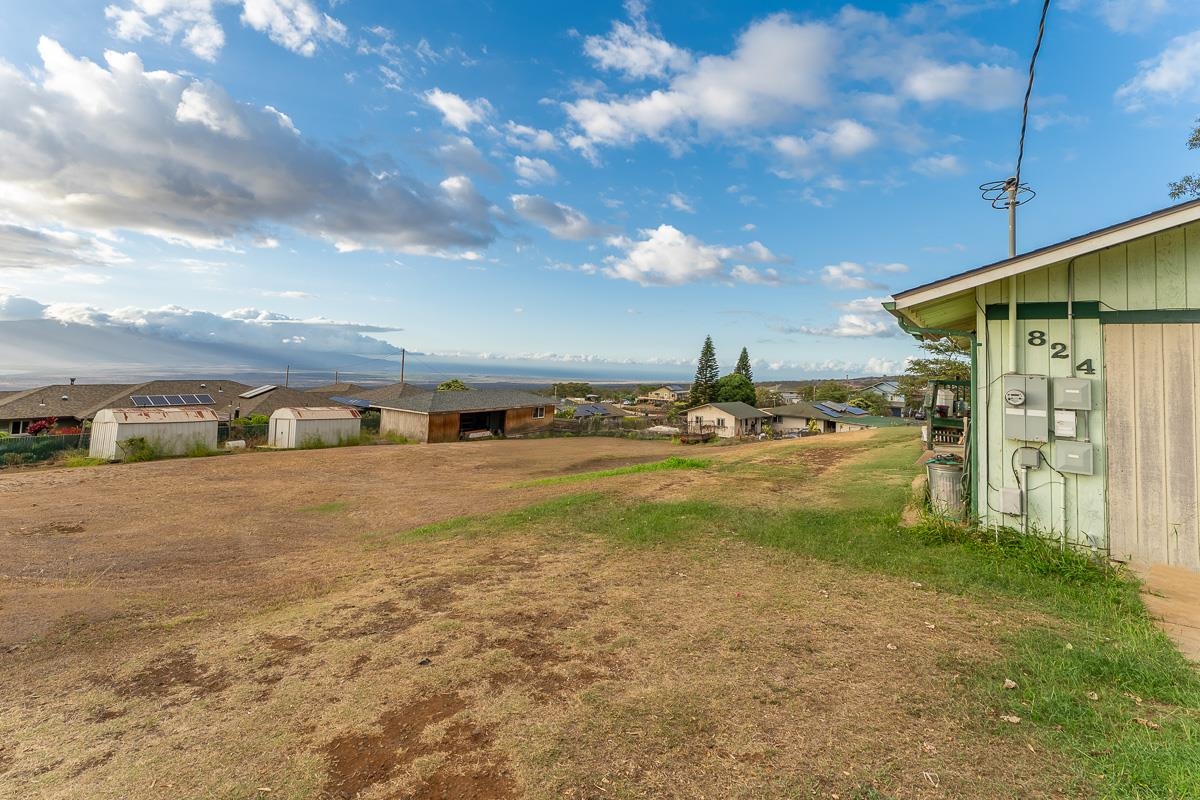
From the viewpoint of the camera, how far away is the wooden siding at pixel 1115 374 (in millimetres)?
4934

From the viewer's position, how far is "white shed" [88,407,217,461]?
63.5ft

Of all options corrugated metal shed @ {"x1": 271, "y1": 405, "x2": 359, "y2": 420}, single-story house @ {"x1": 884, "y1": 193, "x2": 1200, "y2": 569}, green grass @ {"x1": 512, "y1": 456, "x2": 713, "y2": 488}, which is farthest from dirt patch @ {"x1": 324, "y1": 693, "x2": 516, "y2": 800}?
corrugated metal shed @ {"x1": 271, "y1": 405, "x2": 359, "y2": 420}

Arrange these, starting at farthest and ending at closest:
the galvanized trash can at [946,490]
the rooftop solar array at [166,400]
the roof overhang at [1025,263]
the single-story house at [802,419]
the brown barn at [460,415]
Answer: the single-story house at [802,419]
the rooftop solar array at [166,400]
the brown barn at [460,415]
the galvanized trash can at [946,490]
the roof overhang at [1025,263]

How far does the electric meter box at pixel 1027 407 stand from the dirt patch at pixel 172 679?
783 cm

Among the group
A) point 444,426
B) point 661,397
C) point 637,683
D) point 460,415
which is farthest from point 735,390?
point 637,683

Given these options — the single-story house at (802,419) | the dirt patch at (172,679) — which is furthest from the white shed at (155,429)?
the single-story house at (802,419)

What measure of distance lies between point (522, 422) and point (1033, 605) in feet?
108

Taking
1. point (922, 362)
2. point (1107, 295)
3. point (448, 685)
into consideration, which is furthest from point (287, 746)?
point (922, 362)

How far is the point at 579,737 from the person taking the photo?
2748mm

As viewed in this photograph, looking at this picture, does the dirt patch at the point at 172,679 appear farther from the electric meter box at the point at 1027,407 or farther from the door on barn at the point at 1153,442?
the door on barn at the point at 1153,442

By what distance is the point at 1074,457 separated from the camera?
5.18 m

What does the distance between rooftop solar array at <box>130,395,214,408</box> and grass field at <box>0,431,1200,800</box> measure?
33.7 m

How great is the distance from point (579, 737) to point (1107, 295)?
680 cm

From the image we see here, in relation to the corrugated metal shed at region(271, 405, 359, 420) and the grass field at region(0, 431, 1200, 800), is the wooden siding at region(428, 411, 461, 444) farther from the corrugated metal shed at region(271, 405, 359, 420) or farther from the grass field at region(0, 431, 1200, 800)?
the grass field at region(0, 431, 1200, 800)
